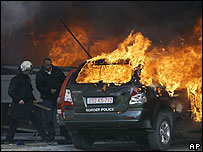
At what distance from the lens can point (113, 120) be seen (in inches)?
349

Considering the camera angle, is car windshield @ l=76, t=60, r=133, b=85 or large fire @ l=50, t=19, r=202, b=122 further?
large fire @ l=50, t=19, r=202, b=122

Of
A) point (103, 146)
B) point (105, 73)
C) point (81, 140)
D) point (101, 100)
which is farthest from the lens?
point (103, 146)

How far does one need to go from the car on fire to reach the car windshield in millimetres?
17

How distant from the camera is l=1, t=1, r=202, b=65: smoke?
14008 mm

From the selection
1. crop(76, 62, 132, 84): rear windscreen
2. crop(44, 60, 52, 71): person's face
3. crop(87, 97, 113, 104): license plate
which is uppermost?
crop(44, 60, 52, 71): person's face

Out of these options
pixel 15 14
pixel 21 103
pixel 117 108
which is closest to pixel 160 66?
pixel 117 108

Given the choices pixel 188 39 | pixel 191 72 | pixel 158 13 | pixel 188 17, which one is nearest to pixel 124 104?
pixel 191 72

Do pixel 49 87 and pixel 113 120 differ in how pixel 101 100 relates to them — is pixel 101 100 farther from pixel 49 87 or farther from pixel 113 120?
pixel 49 87

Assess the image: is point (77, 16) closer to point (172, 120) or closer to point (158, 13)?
point (158, 13)

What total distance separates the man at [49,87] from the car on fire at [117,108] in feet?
6.31

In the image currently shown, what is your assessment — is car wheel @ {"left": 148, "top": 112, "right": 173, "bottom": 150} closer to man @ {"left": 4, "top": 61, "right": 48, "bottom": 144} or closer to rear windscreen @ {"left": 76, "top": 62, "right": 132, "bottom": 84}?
rear windscreen @ {"left": 76, "top": 62, "right": 132, "bottom": 84}

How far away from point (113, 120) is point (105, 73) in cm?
100

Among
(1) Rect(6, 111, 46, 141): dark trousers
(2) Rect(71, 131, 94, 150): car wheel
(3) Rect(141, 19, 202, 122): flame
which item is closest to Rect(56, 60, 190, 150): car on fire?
(2) Rect(71, 131, 94, 150): car wheel

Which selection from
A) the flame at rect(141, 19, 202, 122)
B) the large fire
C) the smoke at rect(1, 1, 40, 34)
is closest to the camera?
the large fire
